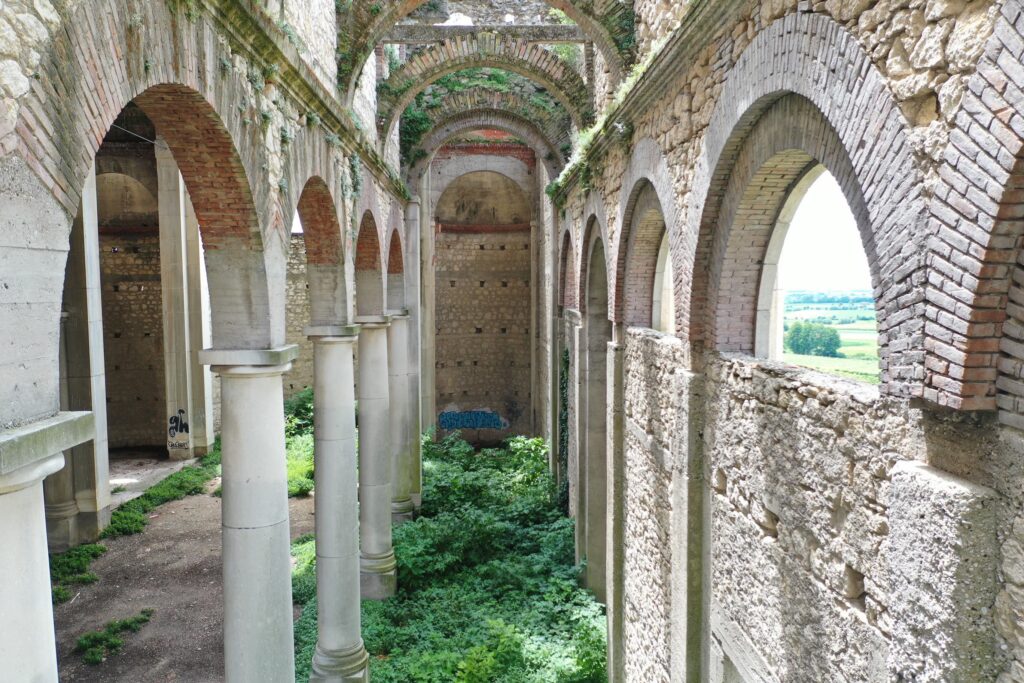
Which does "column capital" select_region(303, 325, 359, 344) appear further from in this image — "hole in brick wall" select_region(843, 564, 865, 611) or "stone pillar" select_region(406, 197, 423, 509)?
"stone pillar" select_region(406, 197, 423, 509)

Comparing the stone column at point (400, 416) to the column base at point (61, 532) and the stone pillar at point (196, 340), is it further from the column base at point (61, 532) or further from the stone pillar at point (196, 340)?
the stone pillar at point (196, 340)

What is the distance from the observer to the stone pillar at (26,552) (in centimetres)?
228

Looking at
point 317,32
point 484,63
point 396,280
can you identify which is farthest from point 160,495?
point 317,32

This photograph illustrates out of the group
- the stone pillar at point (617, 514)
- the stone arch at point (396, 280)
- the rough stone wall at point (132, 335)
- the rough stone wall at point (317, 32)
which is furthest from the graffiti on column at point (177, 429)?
the stone pillar at point (617, 514)

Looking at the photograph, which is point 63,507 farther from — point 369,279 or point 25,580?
point 25,580

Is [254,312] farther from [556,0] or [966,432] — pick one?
[556,0]

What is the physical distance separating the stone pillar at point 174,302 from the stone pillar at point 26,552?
1585 cm

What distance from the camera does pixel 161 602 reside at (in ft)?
32.3

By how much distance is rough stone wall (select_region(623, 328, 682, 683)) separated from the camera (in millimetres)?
5547

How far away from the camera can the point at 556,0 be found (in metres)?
7.40

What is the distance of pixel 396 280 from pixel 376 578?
5.35 meters

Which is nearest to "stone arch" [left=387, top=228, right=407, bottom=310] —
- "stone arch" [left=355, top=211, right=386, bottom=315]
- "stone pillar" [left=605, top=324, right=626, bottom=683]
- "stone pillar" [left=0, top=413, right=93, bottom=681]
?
"stone arch" [left=355, top=211, right=386, bottom=315]

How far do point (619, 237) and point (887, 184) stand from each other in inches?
187

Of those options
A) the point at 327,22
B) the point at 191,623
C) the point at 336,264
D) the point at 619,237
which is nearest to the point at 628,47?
the point at 619,237
